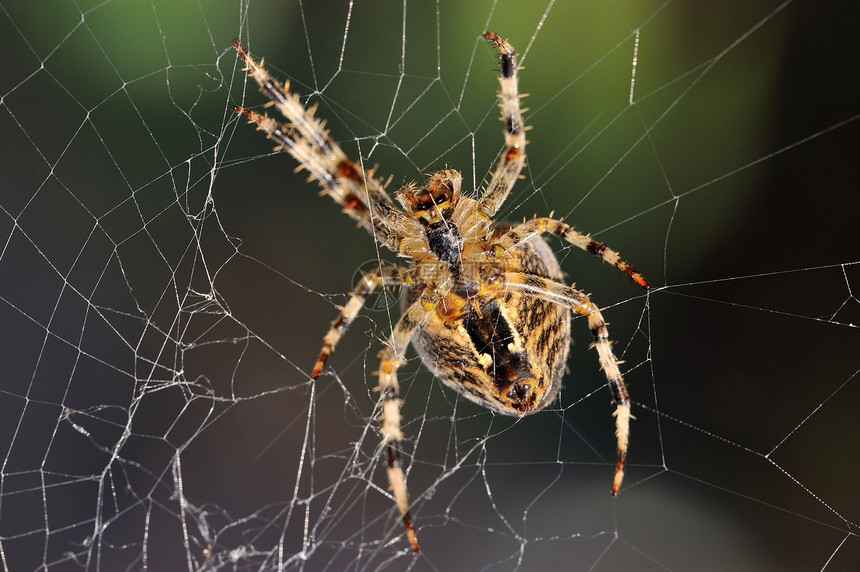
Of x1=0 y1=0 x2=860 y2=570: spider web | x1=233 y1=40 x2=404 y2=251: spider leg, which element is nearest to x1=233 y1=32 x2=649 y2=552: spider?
x1=233 y1=40 x2=404 y2=251: spider leg

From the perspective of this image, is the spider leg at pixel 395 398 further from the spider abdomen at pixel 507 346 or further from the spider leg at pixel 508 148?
the spider leg at pixel 508 148

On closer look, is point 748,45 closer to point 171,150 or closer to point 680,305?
point 680,305

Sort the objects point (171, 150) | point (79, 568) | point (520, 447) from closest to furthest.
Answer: point (171, 150) → point (79, 568) → point (520, 447)

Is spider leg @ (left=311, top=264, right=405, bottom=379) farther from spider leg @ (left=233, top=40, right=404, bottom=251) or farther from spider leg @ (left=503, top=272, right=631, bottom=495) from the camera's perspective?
spider leg @ (left=503, top=272, right=631, bottom=495)

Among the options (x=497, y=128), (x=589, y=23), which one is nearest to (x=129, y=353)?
(x=497, y=128)

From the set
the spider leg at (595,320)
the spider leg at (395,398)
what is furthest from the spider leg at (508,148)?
the spider leg at (395,398)

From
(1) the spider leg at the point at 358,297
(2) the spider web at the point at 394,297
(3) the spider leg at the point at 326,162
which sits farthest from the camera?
(2) the spider web at the point at 394,297
